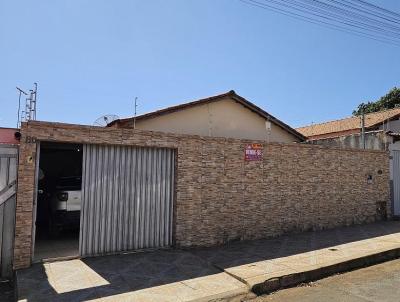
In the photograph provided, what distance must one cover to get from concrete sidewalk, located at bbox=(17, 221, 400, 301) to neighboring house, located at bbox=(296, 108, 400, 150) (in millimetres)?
6135

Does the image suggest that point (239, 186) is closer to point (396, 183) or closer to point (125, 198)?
point (125, 198)

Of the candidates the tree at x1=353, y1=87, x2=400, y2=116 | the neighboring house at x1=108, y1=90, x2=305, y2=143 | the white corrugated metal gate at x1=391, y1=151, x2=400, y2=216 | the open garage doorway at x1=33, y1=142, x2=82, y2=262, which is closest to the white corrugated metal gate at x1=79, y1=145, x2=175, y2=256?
the open garage doorway at x1=33, y1=142, x2=82, y2=262

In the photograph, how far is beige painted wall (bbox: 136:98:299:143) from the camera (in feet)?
43.6

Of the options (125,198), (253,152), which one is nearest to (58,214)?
(125,198)

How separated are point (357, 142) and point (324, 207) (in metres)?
5.72

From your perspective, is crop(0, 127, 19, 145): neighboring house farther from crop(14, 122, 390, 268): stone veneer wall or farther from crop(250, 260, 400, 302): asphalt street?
crop(250, 260, 400, 302): asphalt street

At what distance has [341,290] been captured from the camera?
6105mm

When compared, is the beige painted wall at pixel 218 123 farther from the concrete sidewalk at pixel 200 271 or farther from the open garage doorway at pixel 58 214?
the concrete sidewalk at pixel 200 271

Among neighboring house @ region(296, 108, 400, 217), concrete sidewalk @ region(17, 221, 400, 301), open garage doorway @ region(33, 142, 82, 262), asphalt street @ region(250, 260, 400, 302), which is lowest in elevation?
asphalt street @ region(250, 260, 400, 302)

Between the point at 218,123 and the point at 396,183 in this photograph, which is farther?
the point at 218,123

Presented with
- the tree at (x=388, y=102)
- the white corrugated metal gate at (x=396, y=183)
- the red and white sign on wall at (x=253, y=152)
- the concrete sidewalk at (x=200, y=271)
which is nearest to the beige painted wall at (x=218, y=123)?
the red and white sign on wall at (x=253, y=152)

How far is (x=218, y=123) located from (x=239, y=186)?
5211 millimetres

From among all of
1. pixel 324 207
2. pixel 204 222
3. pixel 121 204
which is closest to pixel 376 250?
pixel 324 207

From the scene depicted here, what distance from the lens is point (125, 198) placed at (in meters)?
8.16
